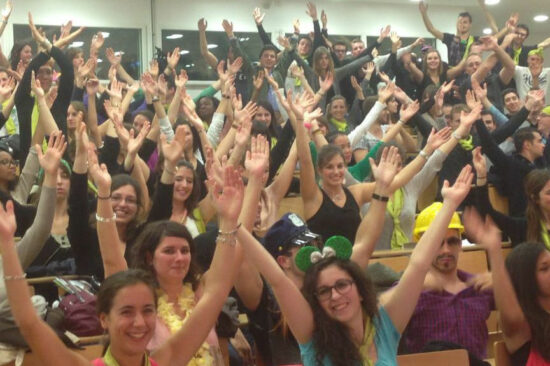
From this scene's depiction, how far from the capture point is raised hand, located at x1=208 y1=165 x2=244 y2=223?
2.19 metres

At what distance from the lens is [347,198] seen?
3.88 metres

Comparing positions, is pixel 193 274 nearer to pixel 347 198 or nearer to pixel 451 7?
pixel 347 198

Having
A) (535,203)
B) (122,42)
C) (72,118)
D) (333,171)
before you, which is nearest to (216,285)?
(333,171)

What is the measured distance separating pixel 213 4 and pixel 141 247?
8.28 metres

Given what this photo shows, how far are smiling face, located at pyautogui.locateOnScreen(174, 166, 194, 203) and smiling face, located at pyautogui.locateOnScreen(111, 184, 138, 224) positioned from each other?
40 centimetres

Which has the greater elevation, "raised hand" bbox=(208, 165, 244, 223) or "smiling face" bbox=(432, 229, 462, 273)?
"raised hand" bbox=(208, 165, 244, 223)

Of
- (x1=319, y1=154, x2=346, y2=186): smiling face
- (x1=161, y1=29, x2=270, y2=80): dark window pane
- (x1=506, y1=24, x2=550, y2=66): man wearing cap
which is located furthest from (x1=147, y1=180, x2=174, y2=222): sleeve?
(x1=161, y1=29, x2=270, y2=80): dark window pane

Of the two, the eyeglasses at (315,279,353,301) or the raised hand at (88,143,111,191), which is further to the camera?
the raised hand at (88,143,111,191)

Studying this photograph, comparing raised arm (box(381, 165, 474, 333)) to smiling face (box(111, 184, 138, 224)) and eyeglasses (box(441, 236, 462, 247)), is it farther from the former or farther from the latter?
smiling face (box(111, 184, 138, 224))

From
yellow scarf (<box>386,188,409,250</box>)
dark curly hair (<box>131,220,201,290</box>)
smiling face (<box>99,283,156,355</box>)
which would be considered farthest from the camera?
yellow scarf (<box>386,188,409,250</box>)

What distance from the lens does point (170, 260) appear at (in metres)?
2.48

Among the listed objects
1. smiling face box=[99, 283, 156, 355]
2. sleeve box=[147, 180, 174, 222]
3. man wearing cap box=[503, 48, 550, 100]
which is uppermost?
man wearing cap box=[503, 48, 550, 100]

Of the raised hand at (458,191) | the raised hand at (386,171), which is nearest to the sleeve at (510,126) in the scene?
the raised hand at (386,171)

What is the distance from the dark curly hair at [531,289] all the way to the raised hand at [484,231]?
11 centimetres
